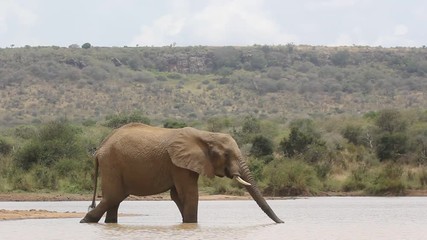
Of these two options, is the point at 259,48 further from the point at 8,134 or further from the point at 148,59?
the point at 8,134

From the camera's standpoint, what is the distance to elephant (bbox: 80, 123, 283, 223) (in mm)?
20578

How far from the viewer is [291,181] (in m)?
36.8

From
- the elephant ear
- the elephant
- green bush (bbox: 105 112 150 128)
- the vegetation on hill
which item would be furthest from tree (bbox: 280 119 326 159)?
the elephant ear

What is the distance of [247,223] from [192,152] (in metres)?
2.65

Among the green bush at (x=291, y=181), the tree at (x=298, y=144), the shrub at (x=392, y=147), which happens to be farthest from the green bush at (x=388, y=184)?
the shrub at (x=392, y=147)

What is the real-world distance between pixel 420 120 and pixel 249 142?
59.2 ft

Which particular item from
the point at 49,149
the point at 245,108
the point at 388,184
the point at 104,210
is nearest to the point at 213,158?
the point at 104,210

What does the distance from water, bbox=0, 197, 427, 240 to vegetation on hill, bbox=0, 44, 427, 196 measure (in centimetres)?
752

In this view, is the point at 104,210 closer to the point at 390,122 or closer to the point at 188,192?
the point at 188,192

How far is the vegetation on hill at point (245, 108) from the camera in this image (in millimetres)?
38844

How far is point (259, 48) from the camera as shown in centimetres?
12562

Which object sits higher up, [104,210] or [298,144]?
[298,144]

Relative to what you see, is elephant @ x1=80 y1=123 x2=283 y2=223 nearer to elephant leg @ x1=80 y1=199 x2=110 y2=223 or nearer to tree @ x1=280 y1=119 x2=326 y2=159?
elephant leg @ x1=80 y1=199 x2=110 y2=223

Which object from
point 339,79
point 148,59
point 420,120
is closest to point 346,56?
point 339,79
